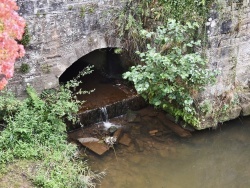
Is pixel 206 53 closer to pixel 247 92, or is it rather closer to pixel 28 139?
A: pixel 247 92

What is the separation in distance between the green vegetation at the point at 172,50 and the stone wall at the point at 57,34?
435mm

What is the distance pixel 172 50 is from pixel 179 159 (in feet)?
6.90

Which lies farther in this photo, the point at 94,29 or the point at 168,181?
the point at 94,29

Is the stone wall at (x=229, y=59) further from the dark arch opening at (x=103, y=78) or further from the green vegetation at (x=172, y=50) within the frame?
the dark arch opening at (x=103, y=78)

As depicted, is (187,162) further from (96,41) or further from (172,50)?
(96,41)

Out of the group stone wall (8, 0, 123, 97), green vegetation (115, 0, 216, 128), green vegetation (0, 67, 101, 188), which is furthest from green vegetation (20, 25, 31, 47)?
green vegetation (115, 0, 216, 128)

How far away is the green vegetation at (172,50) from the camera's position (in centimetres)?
681

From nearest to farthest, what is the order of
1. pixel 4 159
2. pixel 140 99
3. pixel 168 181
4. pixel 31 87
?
pixel 4 159, pixel 168 181, pixel 31 87, pixel 140 99

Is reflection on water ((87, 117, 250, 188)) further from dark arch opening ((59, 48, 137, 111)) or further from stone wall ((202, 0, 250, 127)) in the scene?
dark arch opening ((59, 48, 137, 111))

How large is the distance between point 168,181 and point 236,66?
106 inches

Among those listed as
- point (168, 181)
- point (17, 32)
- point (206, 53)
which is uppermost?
point (17, 32)

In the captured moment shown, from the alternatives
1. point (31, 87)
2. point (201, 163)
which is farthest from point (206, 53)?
point (31, 87)

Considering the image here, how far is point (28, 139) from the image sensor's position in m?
6.55

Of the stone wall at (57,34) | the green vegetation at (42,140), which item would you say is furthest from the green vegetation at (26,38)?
the green vegetation at (42,140)
